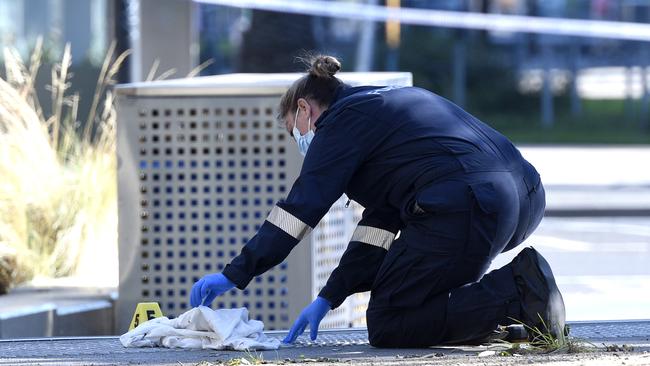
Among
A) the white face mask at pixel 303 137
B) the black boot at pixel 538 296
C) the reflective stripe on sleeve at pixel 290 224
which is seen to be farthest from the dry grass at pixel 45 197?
the black boot at pixel 538 296

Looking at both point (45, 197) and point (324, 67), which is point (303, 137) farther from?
point (45, 197)

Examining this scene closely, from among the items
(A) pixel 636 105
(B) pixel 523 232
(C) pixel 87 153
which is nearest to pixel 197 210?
(C) pixel 87 153

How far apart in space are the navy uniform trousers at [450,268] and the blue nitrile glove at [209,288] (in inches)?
22.1

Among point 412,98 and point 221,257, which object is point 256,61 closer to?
point 221,257

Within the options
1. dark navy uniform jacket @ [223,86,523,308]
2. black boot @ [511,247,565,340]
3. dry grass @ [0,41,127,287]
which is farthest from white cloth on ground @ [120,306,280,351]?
dry grass @ [0,41,127,287]

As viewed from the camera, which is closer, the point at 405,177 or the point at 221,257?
the point at 405,177

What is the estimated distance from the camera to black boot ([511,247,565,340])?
4.61 metres

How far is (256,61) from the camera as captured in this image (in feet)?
56.1

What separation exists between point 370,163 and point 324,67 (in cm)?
41

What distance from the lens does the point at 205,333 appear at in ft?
15.9

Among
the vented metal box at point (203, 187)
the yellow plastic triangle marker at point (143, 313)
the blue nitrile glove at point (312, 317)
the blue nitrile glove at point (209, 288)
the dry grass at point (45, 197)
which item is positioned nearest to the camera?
the blue nitrile glove at point (209, 288)

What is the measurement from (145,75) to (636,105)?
17.4m

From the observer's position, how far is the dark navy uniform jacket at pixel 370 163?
4648 mm

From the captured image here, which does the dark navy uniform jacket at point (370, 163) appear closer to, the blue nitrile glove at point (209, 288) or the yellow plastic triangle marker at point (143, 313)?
the blue nitrile glove at point (209, 288)
